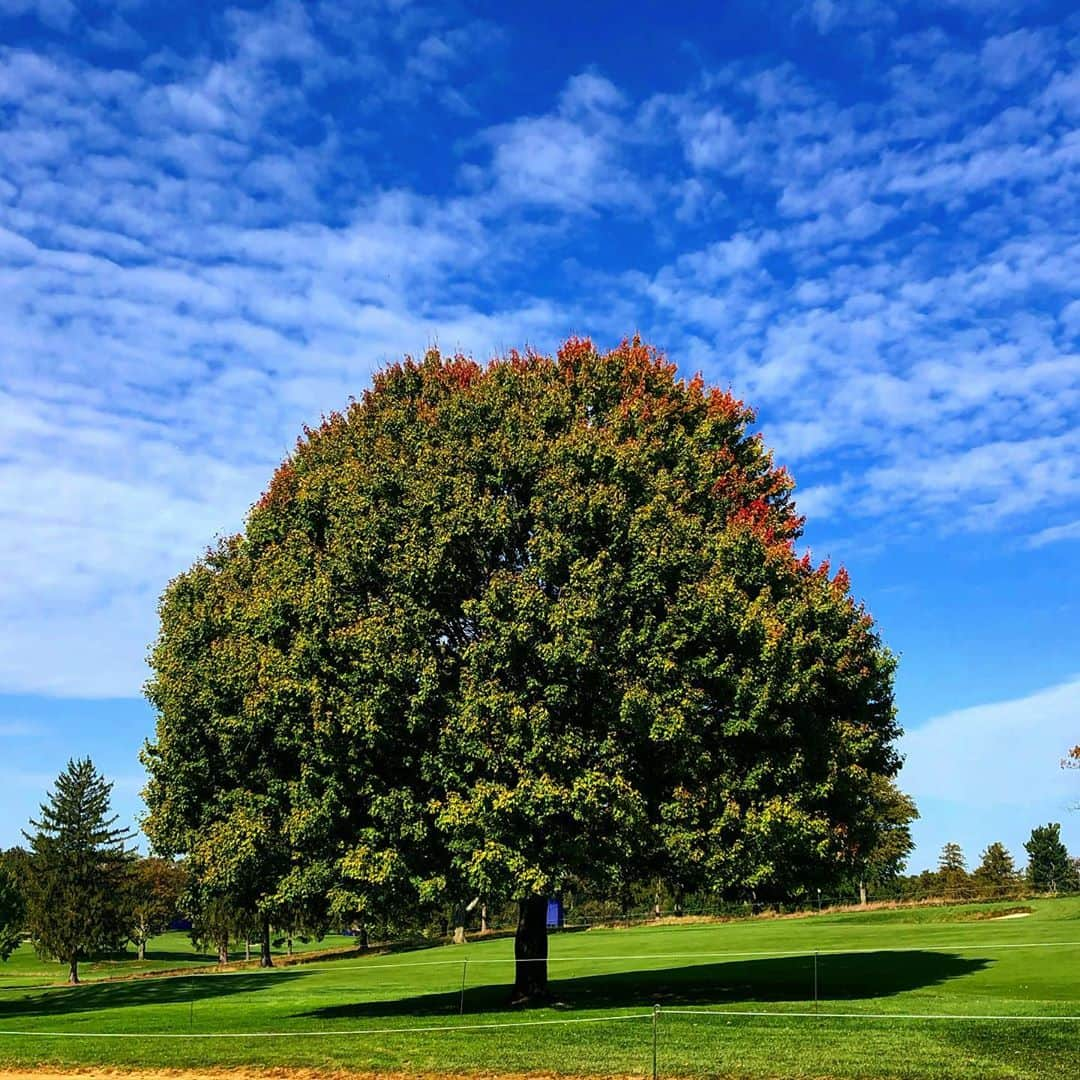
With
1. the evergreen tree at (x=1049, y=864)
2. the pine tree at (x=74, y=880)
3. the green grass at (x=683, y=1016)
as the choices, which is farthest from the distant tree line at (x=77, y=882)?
the evergreen tree at (x=1049, y=864)

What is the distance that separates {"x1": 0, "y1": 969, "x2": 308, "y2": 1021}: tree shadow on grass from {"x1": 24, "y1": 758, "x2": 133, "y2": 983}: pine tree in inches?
364

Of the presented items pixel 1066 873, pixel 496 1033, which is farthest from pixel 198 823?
pixel 1066 873

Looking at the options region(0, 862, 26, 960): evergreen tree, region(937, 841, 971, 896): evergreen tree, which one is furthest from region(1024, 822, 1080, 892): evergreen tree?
region(0, 862, 26, 960): evergreen tree

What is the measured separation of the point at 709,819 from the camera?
78.6ft

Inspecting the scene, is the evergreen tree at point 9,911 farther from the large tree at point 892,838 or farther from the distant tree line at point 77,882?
the large tree at point 892,838

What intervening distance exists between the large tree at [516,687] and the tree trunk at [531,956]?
7 cm

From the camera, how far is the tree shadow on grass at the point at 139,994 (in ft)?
141

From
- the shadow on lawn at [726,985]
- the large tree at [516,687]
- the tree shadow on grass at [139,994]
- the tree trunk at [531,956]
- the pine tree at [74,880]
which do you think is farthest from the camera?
the pine tree at [74,880]

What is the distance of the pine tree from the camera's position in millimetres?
67562

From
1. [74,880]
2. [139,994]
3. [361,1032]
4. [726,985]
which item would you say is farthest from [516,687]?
[74,880]

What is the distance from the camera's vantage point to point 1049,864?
240 feet

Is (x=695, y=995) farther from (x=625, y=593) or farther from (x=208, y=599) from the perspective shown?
(x=208, y=599)

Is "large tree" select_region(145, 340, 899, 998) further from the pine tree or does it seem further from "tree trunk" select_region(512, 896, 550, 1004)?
the pine tree

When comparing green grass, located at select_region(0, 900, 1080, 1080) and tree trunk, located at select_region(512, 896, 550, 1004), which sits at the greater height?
tree trunk, located at select_region(512, 896, 550, 1004)
